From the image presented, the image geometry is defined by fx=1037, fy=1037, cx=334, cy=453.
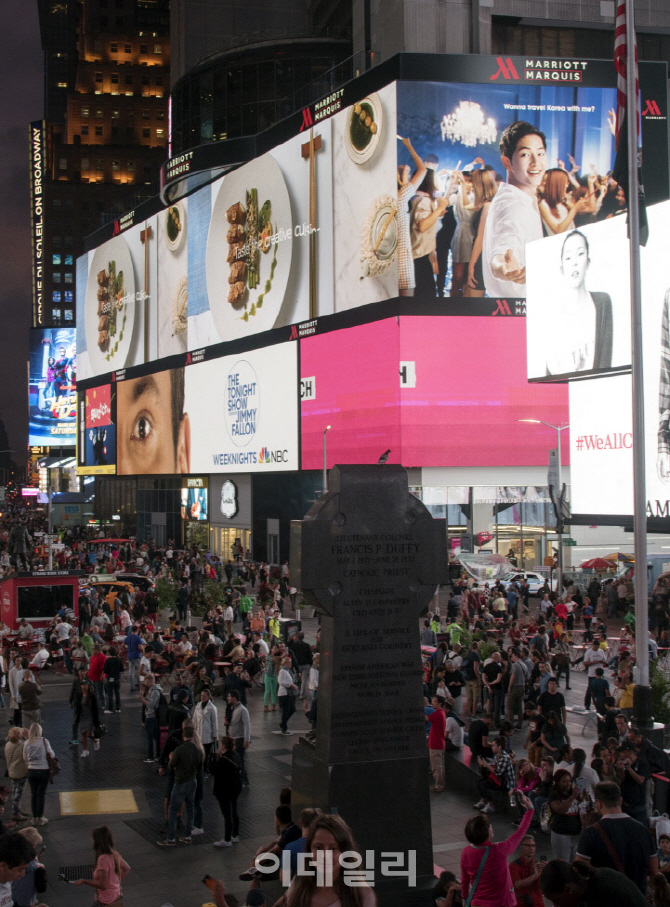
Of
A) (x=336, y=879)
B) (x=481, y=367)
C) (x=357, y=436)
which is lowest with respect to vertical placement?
(x=336, y=879)

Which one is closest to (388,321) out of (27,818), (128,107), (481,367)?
(481,367)

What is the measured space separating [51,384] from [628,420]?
329 feet

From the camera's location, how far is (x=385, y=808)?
10.5 m

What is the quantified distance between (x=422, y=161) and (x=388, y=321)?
8780 mm

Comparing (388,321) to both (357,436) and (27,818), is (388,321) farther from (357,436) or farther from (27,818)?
(27,818)

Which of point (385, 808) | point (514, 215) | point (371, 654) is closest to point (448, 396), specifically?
point (514, 215)

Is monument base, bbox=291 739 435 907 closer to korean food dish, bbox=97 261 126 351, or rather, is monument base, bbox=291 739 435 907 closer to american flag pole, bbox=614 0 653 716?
american flag pole, bbox=614 0 653 716

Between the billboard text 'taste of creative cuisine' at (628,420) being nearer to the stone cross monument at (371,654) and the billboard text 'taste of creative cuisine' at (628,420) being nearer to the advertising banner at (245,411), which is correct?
the stone cross monument at (371,654)

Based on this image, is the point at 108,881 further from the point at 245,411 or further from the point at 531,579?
the point at 245,411

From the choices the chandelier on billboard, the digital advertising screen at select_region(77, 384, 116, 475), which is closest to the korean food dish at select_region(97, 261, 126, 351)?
the digital advertising screen at select_region(77, 384, 116, 475)

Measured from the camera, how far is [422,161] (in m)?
56.1

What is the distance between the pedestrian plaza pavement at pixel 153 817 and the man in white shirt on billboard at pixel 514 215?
3956 cm

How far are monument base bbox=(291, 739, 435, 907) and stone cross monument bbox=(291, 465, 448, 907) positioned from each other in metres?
0.01

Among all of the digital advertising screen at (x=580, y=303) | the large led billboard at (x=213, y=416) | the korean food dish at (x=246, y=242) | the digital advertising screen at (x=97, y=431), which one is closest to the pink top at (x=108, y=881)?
the digital advertising screen at (x=580, y=303)
